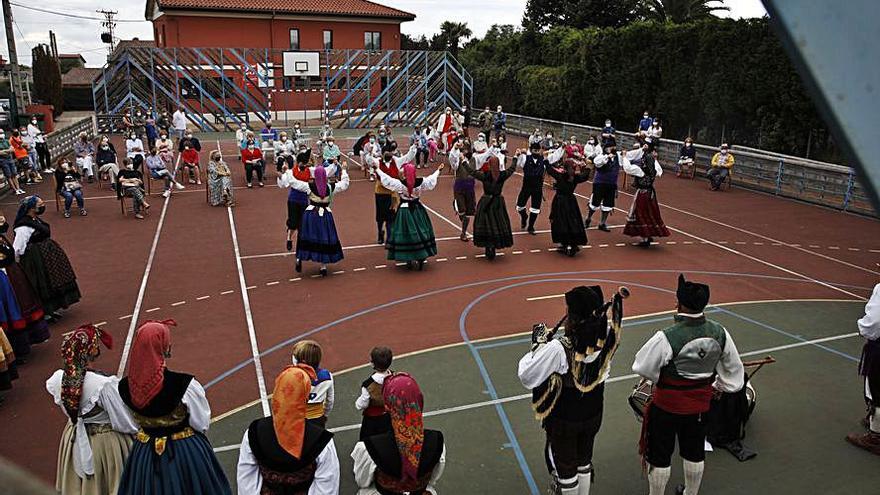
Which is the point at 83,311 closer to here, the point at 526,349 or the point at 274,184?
the point at 526,349

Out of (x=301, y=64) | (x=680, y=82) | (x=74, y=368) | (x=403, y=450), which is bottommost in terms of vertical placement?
(x=403, y=450)

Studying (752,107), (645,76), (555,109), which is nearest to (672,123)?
(645,76)

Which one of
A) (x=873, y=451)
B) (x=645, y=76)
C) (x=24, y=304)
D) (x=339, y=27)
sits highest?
(x=339, y=27)

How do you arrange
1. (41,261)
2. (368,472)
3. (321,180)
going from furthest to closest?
1. (321,180)
2. (41,261)
3. (368,472)

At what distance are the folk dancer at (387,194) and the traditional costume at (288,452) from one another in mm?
7708

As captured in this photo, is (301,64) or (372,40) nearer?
(301,64)

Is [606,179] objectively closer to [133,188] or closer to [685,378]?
[685,378]

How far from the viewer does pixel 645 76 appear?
1029 inches

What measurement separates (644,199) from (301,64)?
27751 millimetres

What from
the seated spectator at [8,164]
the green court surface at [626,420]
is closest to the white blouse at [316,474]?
the green court surface at [626,420]

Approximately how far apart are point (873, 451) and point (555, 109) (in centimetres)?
2814

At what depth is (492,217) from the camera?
12.0 metres

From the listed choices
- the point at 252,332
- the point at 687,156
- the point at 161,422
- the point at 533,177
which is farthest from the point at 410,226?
the point at 687,156

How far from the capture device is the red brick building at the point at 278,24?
40.0m
